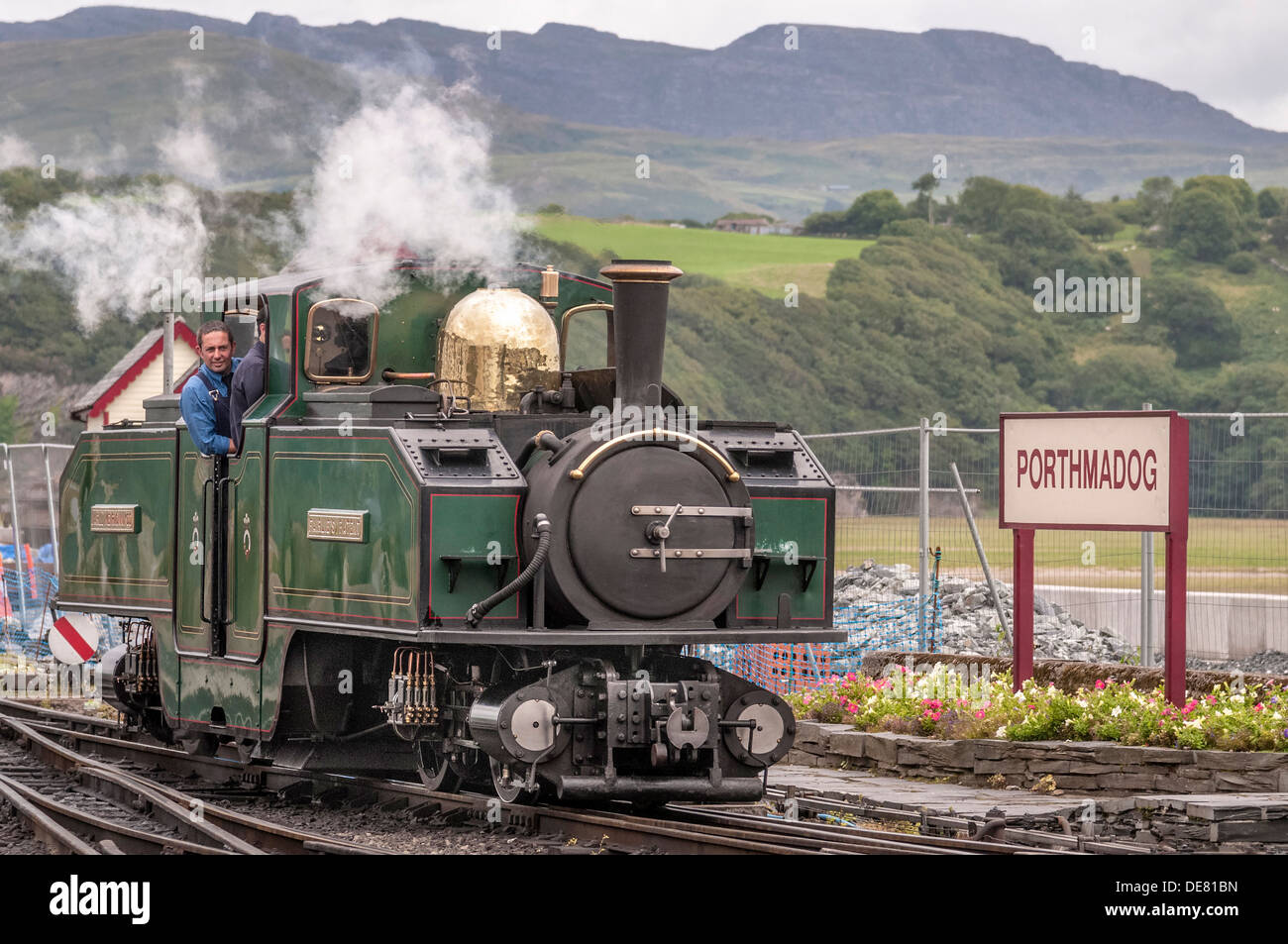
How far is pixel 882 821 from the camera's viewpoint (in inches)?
439

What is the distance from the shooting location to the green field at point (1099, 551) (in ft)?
54.6

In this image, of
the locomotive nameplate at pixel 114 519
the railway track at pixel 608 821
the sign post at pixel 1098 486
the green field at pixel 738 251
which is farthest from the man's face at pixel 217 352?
the green field at pixel 738 251

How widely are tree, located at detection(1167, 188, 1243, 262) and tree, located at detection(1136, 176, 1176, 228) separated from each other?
3.25 meters

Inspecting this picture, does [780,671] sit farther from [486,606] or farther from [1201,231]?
[1201,231]

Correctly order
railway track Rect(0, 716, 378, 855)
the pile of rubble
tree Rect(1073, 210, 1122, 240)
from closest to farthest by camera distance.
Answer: railway track Rect(0, 716, 378, 855) < the pile of rubble < tree Rect(1073, 210, 1122, 240)

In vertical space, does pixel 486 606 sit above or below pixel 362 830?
above

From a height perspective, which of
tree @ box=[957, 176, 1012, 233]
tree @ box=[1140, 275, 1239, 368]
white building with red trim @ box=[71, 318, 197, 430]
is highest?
tree @ box=[957, 176, 1012, 233]

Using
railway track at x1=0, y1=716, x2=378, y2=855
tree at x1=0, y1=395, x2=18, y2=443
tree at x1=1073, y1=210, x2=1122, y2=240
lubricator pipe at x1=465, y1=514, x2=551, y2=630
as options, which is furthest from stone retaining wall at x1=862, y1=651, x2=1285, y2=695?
tree at x1=1073, y1=210, x2=1122, y2=240

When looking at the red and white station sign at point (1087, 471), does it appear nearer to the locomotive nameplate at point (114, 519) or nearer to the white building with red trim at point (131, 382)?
the locomotive nameplate at point (114, 519)

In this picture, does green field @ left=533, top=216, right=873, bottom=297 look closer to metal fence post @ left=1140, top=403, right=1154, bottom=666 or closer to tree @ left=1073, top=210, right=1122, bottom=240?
tree @ left=1073, top=210, right=1122, bottom=240

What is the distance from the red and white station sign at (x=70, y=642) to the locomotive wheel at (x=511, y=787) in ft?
27.9

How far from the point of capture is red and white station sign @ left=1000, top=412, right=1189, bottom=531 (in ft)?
42.8

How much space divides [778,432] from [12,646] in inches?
599
